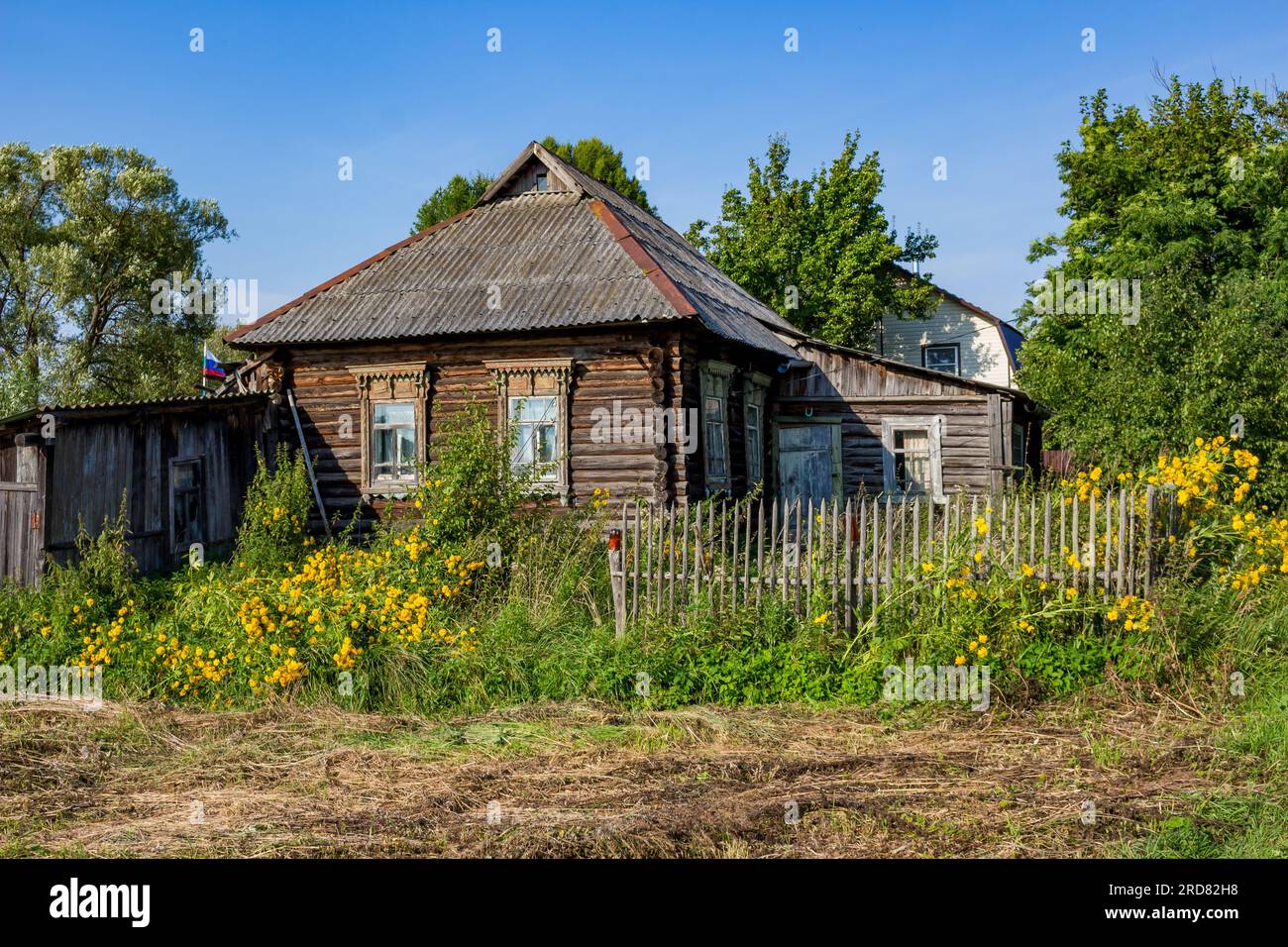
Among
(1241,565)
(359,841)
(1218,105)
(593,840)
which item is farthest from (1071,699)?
(1218,105)

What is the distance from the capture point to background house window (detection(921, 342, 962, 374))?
32.8 metres

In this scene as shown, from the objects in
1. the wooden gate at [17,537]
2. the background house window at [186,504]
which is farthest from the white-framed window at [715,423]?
the wooden gate at [17,537]

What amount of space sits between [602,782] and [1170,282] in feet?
39.3

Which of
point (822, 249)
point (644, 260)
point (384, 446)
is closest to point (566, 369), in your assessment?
point (644, 260)

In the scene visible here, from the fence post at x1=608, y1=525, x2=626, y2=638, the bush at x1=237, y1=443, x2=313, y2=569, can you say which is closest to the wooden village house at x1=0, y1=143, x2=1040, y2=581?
the bush at x1=237, y1=443, x2=313, y2=569

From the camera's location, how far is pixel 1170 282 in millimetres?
14227

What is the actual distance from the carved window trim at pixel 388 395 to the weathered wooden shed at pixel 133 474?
144cm

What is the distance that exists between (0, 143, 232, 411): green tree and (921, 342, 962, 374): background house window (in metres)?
22.9

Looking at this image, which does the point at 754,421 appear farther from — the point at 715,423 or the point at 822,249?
the point at 822,249

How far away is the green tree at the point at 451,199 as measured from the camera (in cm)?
3127

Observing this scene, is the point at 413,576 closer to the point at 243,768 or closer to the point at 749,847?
the point at 243,768

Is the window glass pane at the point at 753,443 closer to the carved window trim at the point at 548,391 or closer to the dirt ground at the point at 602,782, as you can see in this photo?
the carved window trim at the point at 548,391

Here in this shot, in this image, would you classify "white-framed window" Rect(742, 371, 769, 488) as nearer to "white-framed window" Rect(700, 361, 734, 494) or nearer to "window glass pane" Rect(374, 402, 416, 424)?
"white-framed window" Rect(700, 361, 734, 494)

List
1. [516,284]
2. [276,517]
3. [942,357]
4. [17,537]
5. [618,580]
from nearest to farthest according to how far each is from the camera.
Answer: [618,580] → [17,537] → [276,517] → [516,284] → [942,357]
